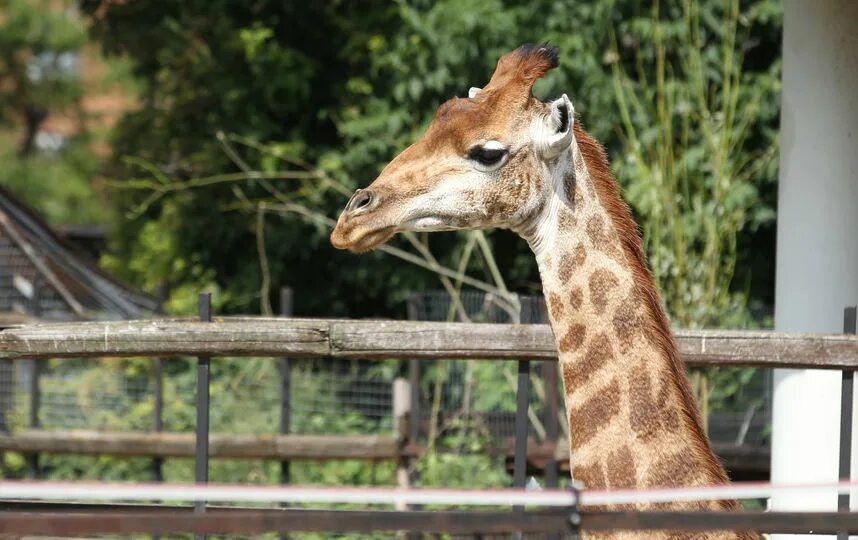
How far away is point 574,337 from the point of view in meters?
3.30

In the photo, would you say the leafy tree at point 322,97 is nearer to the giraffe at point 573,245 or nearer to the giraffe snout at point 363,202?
the giraffe at point 573,245

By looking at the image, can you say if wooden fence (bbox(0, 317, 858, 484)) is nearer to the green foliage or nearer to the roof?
the roof

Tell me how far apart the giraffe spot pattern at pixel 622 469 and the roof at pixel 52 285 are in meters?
5.92

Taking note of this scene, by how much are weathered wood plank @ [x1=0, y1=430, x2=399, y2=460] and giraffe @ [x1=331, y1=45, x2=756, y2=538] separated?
4031mm

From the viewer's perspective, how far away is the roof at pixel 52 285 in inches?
346

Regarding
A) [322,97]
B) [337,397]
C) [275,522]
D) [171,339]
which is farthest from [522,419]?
[322,97]

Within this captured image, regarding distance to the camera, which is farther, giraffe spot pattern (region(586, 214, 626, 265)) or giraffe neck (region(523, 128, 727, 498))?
giraffe spot pattern (region(586, 214, 626, 265))

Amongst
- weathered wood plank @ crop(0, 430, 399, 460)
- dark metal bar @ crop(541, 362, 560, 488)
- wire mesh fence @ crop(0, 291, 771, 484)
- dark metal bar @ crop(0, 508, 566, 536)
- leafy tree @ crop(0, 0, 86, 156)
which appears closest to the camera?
dark metal bar @ crop(0, 508, 566, 536)

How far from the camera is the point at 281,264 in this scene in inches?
387

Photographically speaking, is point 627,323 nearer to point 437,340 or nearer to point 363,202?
point 437,340

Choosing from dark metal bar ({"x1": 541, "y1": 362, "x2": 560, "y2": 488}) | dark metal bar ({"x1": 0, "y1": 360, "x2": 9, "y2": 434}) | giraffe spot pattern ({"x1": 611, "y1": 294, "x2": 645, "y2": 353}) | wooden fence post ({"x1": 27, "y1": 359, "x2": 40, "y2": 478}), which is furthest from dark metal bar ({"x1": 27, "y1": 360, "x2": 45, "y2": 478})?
giraffe spot pattern ({"x1": 611, "y1": 294, "x2": 645, "y2": 353})

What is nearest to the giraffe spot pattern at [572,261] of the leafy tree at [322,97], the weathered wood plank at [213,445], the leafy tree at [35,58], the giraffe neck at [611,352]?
the giraffe neck at [611,352]

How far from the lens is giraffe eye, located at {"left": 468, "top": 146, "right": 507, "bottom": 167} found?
3307mm

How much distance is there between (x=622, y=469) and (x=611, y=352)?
294 mm
